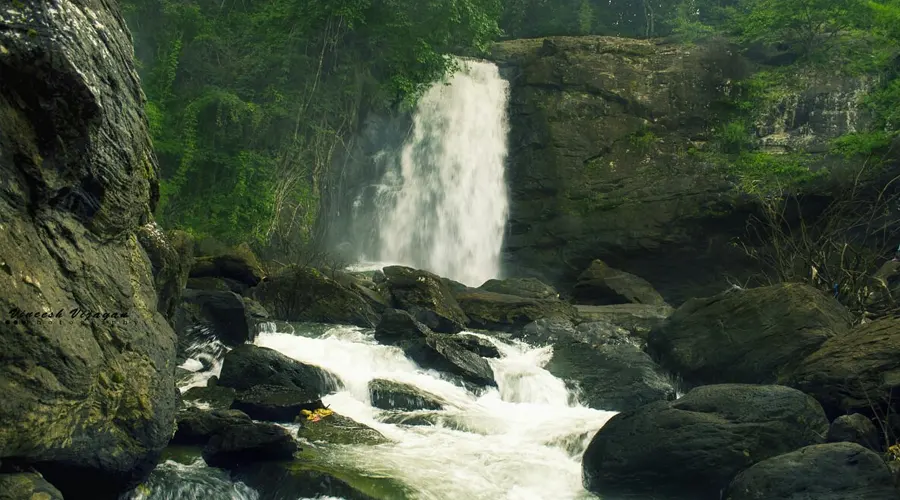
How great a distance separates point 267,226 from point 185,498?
41.9ft

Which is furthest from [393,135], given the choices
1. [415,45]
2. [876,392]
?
[876,392]

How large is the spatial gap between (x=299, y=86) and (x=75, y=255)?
15753 mm

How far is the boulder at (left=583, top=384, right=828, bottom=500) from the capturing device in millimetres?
7539

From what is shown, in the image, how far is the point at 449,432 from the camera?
9.13 m

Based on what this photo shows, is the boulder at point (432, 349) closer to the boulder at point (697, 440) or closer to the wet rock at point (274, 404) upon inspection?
the wet rock at point (274, 404)

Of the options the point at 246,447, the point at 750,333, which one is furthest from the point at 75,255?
the point at 750,333

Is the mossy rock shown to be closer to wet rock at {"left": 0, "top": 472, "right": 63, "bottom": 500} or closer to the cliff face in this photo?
wet rock at {"left": 0, "top": 472, "right": 63, "bottom": 500}

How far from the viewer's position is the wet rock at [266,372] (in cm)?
971

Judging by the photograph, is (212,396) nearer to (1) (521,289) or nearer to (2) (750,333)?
(2) (750,333)

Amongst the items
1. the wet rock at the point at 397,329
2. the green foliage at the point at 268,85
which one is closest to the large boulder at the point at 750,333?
the wet rock at the point at 397,329

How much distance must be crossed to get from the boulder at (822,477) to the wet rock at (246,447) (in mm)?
3803

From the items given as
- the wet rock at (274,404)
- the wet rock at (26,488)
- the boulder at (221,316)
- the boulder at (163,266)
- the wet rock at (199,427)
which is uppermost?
the boulder at (163,266)

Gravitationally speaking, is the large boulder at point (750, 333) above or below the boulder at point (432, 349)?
above

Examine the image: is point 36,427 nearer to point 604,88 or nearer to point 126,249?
point 126,249
